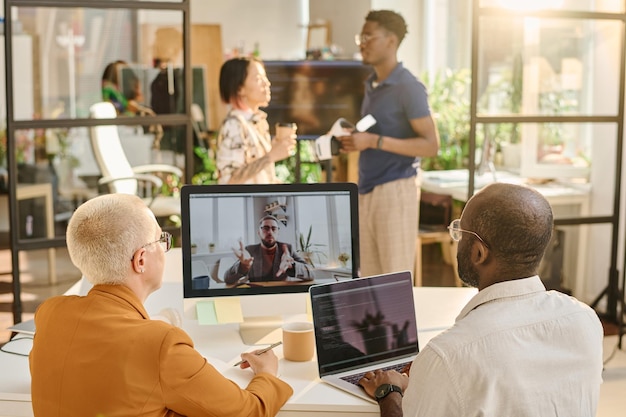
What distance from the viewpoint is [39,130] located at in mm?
3834

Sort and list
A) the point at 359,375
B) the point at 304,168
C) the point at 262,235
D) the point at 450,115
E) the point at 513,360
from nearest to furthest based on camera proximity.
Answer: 1. the point at 513,360
2. the point at 359,375
3. the point at 262,235
4. the point at 450,115
5. the point at 304,168

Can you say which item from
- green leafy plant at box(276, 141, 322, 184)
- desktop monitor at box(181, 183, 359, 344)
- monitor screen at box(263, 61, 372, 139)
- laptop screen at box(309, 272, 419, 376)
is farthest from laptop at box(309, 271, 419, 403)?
green leafy plant at box(276, 141, 322, 184)

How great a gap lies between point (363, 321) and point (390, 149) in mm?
1753

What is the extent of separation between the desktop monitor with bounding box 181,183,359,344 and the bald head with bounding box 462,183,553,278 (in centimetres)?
73

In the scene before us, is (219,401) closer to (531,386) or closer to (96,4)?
(531,386)

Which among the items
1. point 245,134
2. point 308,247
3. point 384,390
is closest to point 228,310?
point 308,247

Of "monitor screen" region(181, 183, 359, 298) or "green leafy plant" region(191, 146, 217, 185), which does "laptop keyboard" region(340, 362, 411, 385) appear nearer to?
"monitor screen" region(181, 183, 359, 298)

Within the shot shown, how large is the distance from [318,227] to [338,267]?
120 millimetres

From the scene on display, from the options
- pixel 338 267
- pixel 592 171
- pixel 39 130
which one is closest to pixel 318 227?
pixel 338 267

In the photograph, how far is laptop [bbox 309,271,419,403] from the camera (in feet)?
6.33

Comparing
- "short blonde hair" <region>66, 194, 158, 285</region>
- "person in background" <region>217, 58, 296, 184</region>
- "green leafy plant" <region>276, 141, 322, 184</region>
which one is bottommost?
"green leafy plant" <region>276, 141, 322, 184</region>

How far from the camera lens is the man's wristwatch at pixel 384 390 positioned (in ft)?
5.90

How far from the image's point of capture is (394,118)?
3721 millimetres

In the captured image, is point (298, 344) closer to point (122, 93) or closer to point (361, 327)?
point (361, 327)
